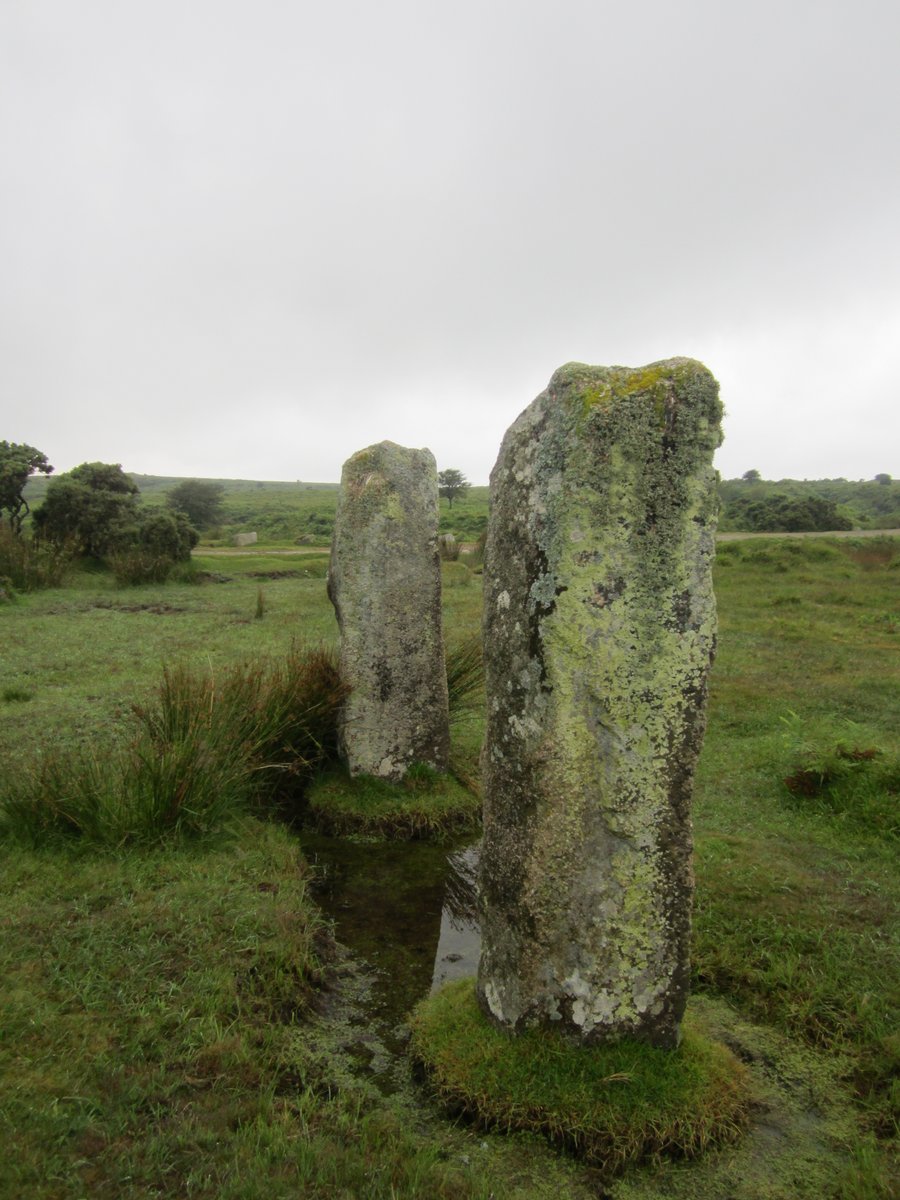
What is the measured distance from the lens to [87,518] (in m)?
24.9

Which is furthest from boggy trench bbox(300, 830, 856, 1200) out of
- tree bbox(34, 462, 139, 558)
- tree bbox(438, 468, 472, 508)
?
tree bbox(438, 468, 472, 508)

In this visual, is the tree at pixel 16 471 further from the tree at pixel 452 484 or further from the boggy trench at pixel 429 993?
the tree at pixel 452 484

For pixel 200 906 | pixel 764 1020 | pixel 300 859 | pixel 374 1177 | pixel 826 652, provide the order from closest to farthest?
pixel 374 1177 < pixel 764 1020 < pixel 200 906 < pixel 300 859 < pixel 826 652

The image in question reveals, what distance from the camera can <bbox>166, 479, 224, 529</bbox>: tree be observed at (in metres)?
58.6

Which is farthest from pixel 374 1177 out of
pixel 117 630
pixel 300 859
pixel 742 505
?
pixel 742 505

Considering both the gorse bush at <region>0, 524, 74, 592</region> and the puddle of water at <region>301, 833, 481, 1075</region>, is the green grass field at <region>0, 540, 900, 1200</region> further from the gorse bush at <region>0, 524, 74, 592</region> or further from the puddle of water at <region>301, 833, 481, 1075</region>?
the gorse bush at <region>0, 524, 74, 592</region>

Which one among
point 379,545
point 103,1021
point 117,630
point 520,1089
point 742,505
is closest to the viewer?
point 520,1089

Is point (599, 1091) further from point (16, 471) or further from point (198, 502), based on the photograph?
point (198, 502)

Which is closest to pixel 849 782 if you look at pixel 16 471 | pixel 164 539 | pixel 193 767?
pixel 193 767

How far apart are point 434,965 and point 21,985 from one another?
2.24m

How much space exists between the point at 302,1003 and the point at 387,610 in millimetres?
3888

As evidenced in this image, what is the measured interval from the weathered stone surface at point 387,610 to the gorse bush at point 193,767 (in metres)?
0.39

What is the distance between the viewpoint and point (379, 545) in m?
7.69

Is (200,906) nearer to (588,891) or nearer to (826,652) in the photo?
(588,891)
